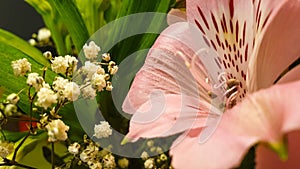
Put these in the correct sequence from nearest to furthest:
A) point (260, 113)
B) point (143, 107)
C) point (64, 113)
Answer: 1. point (260, 113)
2. point (143, 107)
3. point (64, 113)

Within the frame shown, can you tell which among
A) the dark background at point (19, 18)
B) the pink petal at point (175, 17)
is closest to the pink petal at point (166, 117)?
the pink petal at point (175, 17)

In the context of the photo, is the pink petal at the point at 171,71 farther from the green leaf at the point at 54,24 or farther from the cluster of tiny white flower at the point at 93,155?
the green leaf at the point at 54,24

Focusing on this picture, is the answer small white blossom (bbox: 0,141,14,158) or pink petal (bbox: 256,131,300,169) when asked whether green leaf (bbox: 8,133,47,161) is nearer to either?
small white blossom (bbox: 0,141,14,158)

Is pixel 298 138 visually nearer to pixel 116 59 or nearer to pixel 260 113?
pixel 260 113

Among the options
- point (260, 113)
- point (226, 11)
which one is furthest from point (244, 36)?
point (260, 113)

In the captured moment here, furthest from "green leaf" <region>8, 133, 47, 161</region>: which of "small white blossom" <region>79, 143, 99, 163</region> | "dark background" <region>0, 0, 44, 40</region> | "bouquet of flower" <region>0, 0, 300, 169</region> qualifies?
"dark background" <region>0, 0, 44, 40</region>

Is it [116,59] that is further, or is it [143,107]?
[116,59]
